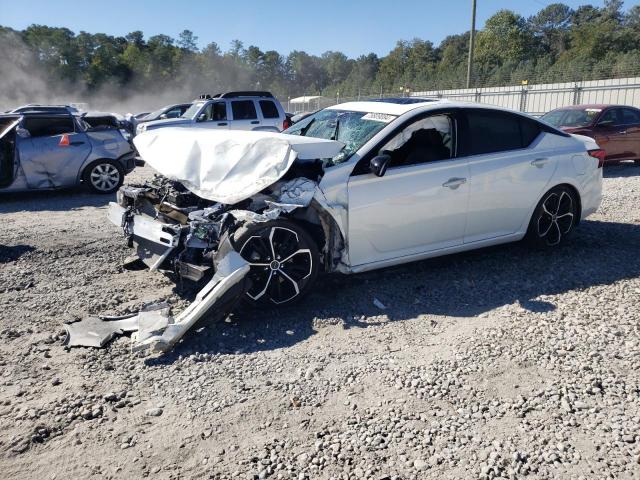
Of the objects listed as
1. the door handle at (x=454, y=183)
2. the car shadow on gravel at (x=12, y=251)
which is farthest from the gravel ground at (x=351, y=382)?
the door handle at (x=454, y=183)

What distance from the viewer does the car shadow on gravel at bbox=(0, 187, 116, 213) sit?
902 centimetres

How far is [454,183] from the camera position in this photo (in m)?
4.97

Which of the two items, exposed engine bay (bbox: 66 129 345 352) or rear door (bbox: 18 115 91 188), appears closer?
exposed engine bay (bbox: 66 129 345 352)

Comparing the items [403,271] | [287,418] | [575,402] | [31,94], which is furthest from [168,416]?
[31,94]

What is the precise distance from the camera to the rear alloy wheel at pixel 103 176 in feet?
32.8

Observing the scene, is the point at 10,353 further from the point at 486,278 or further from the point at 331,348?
the point at 486,278

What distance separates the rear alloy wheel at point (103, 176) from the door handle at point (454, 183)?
7313 millimetres

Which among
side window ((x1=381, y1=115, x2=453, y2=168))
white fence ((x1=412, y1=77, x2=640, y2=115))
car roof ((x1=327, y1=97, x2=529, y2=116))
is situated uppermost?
white fence ((x1=412, y1=77, x2=640, y2=115))

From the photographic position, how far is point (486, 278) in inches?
204

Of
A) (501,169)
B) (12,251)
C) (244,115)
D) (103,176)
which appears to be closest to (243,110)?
(244,115)

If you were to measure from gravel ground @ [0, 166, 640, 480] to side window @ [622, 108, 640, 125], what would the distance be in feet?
29.2

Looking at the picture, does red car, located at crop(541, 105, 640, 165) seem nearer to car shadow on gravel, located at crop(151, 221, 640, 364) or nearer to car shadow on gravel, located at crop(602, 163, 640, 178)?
car shadow on gravel, located at crop(602, 163, 640, 178)

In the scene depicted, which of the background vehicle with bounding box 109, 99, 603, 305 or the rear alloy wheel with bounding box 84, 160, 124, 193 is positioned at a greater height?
the background vehicle with bounding box 109, 99, 603, 305

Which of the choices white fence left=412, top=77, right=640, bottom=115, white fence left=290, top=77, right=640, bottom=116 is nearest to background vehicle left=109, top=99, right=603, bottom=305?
white fence left=290, top=77, right=640, bottom=116
